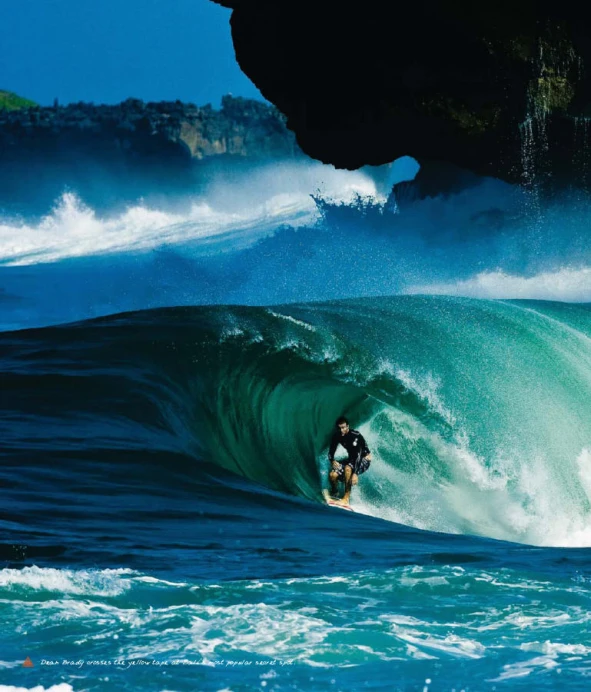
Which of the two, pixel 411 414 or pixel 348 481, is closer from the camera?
pixel 348 481

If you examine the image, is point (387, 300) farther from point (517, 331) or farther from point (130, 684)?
point (130, 684)

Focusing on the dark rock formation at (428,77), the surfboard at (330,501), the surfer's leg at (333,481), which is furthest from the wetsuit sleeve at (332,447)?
the dark rock formation at (428,77)

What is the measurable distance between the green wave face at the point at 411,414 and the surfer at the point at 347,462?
31 cm

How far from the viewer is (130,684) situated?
3.45 m

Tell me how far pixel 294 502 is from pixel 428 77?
50.3ft

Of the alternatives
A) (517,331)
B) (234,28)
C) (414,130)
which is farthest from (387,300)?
(234,28)

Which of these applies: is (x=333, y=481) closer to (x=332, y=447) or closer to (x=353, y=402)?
(x=332, y=447)

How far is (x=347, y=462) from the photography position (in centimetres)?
926

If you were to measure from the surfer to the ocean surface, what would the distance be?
458mm

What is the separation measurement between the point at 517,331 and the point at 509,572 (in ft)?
29.4

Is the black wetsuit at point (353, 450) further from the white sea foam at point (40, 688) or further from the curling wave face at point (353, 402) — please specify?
the white sea foam at point (40, 688)

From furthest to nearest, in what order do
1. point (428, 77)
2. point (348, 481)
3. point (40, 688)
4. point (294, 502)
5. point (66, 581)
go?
point (428, 77) < point (348, 481) < point (294, 502) < point (66, 581) < point (40, 688)

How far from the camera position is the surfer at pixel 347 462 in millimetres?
9211

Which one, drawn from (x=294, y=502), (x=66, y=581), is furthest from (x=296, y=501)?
(x=66, y=581)
